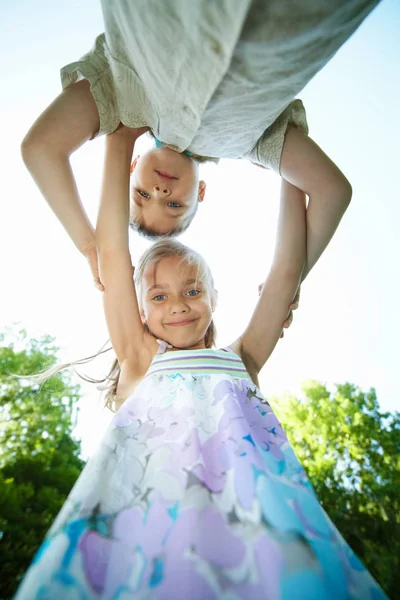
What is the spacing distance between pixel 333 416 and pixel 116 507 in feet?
36.3

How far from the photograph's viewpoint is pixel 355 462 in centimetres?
944

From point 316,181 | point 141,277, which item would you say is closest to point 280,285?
point 316,181

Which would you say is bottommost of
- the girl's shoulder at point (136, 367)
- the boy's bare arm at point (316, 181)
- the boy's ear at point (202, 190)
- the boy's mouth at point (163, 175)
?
the girl's shoulder at point (136, 367)

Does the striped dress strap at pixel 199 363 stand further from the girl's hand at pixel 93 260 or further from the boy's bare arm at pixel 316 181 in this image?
the boy's bare arm at pixel 316 181

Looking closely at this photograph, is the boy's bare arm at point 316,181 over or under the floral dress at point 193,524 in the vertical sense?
over

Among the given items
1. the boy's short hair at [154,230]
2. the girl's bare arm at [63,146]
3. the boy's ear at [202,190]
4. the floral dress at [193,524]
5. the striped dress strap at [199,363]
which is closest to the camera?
the floral dress at [193,524]

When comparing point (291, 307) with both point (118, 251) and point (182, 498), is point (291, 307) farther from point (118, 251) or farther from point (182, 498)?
point (182, 498)

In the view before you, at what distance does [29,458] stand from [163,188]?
9167 millimetres

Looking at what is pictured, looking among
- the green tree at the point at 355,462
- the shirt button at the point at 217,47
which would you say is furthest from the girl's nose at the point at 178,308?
the green tree at the point at 355,462

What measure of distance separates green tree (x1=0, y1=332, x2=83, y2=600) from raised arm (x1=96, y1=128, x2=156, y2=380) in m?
4.86

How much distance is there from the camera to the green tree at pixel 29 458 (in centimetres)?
654

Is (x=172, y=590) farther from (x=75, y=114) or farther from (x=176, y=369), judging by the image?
(x=75, y=114)

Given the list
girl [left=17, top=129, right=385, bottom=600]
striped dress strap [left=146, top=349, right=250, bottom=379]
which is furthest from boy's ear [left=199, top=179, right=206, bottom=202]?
striped dress strap [left=146, top=349, right=250, bottom=379]

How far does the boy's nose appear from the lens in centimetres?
209
